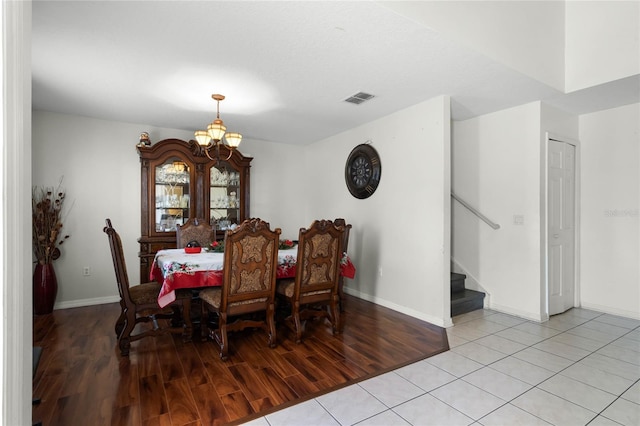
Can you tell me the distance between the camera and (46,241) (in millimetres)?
3801

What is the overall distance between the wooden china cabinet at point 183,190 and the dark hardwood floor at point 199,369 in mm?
1242

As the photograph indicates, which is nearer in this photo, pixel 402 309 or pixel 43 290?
pixel 43 290

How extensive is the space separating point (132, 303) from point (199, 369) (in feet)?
2.67

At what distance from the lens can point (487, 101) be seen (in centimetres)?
355

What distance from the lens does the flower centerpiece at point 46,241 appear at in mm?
3703

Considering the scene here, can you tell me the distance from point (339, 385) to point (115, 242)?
201 cm

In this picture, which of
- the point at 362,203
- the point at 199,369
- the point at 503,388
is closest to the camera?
the point at 503,388

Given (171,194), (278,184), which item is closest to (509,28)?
(278,184)

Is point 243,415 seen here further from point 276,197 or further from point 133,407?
point 276,197

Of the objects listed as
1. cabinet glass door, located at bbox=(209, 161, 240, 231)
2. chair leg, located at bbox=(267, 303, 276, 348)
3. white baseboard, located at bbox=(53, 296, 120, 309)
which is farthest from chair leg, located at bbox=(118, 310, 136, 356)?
cabinet glass door, located at bbox=(209, 161, 240, 231)

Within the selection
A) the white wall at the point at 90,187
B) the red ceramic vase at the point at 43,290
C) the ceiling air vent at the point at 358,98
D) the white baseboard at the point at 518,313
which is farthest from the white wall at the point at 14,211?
the white baseboard at the point at 518,313

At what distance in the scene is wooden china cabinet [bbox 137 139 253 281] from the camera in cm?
423

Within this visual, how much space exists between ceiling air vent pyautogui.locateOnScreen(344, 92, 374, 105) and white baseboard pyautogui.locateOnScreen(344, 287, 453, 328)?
2421mm

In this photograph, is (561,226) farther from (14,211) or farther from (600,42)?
(14,211)
